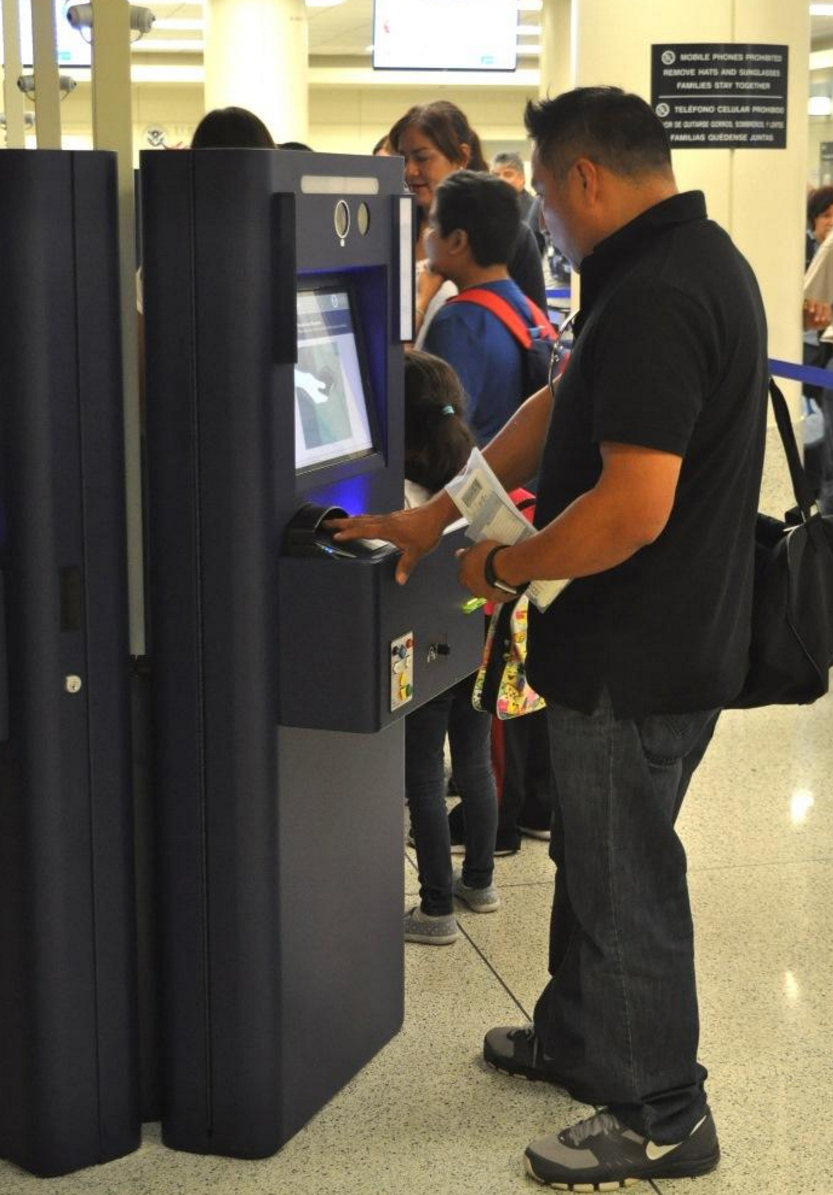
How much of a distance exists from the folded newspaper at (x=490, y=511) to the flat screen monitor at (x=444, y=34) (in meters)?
10.8

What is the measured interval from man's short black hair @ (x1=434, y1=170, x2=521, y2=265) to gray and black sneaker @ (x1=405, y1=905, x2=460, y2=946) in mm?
1494

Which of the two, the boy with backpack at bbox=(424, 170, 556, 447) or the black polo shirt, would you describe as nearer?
the black polo shirt

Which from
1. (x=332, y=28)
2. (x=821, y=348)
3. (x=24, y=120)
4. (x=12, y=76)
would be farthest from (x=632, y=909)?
(x=332, y=28)

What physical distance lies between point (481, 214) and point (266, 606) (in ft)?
5.42

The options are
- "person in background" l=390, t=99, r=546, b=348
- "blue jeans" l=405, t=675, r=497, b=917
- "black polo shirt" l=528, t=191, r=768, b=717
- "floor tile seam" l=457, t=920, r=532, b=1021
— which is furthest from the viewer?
"person in background" l=390, t=99, r=546, b=348

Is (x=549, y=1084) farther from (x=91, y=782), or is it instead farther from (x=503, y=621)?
(x=91, y=782)

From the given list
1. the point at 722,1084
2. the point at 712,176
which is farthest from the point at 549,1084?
the point at 712,176

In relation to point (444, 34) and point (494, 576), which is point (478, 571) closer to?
point (494, 576)

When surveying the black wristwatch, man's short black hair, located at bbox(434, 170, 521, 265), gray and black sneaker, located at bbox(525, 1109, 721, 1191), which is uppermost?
man's short black hair, located at bbox(434, 170, 521, 265)

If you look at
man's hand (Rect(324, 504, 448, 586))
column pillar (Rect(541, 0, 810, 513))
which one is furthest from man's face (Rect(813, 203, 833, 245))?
man's hand (Rect(324, 504, 448, 586))

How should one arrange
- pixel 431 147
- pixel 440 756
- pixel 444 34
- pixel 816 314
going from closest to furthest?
pixel 440 756
pixel 431 147
pixel 816 314
pixel 444 34

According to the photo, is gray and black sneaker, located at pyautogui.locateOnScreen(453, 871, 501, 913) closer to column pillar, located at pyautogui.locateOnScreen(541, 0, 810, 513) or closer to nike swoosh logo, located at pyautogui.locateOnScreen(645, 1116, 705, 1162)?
nike swoosh logo, located at pyautogui.locateOnScreen(645, 1116, 705, 1162)

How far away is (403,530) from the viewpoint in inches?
90.9

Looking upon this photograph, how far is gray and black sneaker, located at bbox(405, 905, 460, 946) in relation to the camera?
325 cm
